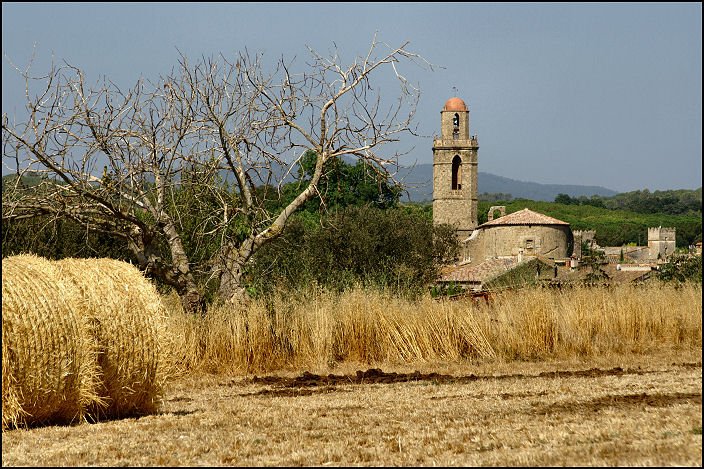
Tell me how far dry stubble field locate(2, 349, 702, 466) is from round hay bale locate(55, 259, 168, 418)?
0.31m

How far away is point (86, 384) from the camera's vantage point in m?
9.95

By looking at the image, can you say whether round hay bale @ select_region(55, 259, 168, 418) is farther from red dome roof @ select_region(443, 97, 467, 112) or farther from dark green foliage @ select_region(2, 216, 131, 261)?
red dome roof @ select_region(443, 97, 467, 112)

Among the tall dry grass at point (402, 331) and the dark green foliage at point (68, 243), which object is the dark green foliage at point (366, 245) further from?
the tall dry grass at point (402, 331)

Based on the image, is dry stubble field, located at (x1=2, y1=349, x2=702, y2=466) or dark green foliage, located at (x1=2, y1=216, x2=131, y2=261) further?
dark green foliage, located at (x1=2, y1=216, x2=131, y2=261)

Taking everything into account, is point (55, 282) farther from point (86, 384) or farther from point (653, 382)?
point (653, 382)

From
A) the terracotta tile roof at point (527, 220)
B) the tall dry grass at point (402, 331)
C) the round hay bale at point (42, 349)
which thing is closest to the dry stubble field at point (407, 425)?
the round hay bale at point (42, 349)

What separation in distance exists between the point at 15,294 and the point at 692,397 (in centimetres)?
715

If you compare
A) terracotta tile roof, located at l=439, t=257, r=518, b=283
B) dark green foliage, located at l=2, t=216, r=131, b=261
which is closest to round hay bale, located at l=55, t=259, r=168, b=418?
dark green foliage, located at l=2, t=216, r=131, b=261

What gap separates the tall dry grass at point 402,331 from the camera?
1686 centimetres

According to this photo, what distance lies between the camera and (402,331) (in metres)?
17.5

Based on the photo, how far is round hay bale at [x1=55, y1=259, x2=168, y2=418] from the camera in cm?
1008

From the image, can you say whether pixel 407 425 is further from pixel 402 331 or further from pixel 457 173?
pixel 457 173

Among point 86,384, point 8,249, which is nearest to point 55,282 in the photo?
point 86,384

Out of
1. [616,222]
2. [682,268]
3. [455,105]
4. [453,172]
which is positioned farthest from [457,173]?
[682,268]
